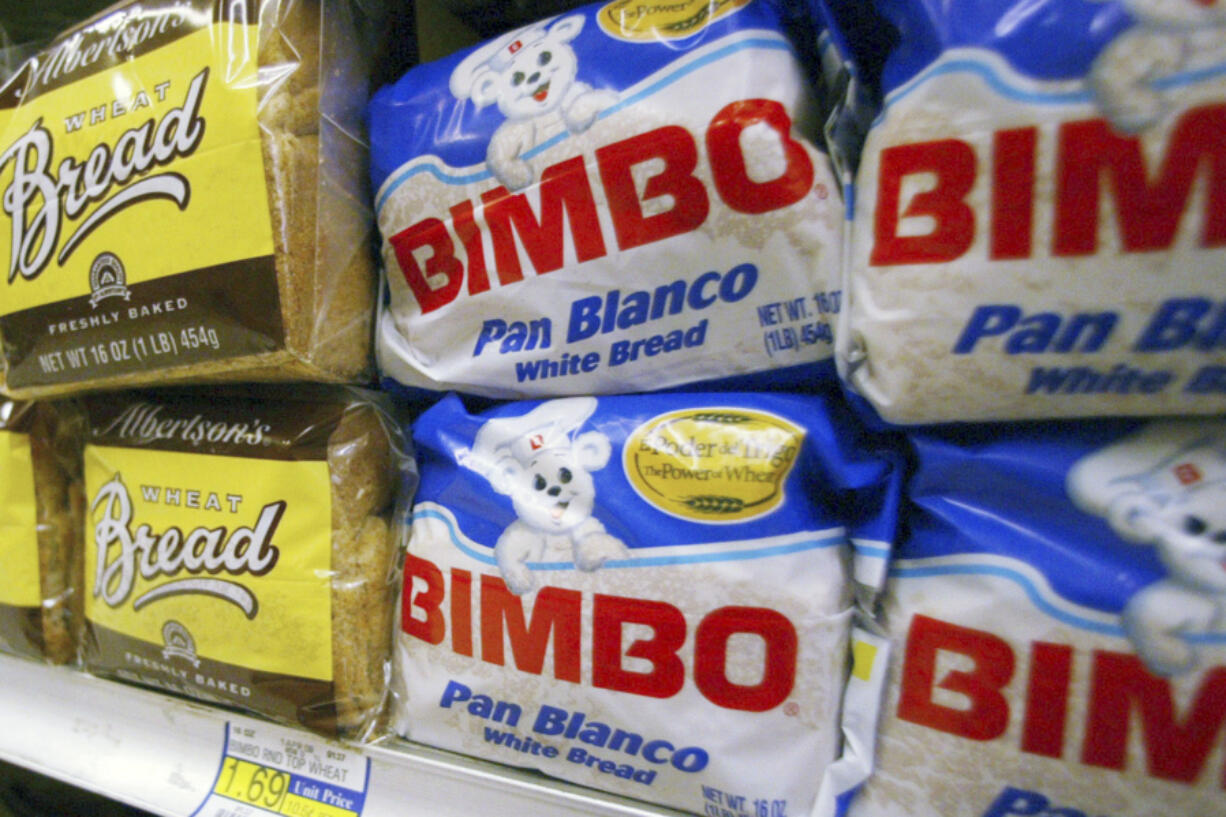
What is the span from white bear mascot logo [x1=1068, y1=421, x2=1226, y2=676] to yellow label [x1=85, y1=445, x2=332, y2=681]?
597mm

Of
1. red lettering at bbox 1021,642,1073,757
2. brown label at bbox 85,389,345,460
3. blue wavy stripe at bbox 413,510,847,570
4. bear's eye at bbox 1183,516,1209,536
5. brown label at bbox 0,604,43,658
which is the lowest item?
brown label at bbox 0,604,43,658

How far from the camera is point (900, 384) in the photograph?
44cm

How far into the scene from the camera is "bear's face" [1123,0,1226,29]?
0.34 metres

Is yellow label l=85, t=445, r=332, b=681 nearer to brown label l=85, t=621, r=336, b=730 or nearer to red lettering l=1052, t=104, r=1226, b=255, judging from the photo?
brown label l=85, t=621, r=336, b=730

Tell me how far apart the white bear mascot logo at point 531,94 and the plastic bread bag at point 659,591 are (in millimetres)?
211

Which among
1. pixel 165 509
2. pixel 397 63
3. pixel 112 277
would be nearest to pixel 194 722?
pixel 165 509

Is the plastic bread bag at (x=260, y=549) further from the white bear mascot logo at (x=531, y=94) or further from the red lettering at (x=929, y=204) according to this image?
the red lettering at (x=929, y=204)

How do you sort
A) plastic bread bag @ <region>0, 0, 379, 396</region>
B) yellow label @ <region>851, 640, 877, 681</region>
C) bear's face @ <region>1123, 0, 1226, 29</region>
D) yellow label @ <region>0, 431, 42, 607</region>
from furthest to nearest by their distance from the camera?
yellow label @ <region>0, 431, 42, 607</region> → plastic bread bag @ <region>0, 0, 379, 396</region> → yellow label @ <region>851, 640, 877, 681</region> → bear's face @ <region>1123, 0, 1226, 29</region>

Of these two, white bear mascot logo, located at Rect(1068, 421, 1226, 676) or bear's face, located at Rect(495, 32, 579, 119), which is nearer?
white bear mascot logo, located at Rect(1068, 421, 1226, 676)

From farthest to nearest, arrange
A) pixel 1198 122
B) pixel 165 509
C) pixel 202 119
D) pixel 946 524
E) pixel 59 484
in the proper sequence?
pixel 59 484, pixel 165 509, pixel 202 119, pixel 946 524, pixel 1198 122

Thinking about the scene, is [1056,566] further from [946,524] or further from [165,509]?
[165,509]

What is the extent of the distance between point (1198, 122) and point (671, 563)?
404 mm

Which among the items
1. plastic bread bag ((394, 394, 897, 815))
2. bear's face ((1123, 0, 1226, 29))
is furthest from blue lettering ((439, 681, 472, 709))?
bear's face ((1123, 0, 1226, 29))

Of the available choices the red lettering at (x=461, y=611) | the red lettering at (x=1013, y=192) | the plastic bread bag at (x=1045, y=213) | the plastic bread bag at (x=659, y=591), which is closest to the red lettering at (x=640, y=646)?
the plastic bread bag at (x=659, y=591)
